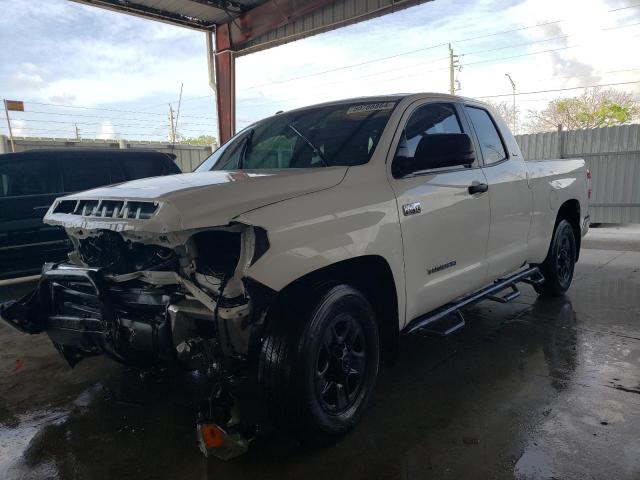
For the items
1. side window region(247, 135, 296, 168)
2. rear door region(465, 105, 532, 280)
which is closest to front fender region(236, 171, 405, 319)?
side window region(247, 135, 296, 168)

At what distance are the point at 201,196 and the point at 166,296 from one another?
57 centimetres

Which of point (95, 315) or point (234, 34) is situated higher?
point (234, 34)

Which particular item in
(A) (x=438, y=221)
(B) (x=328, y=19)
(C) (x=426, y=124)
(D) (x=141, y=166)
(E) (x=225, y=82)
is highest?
(B) (x=328, y=19)

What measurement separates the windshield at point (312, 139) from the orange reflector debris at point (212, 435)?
1.67 meters

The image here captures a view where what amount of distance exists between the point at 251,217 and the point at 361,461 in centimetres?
139

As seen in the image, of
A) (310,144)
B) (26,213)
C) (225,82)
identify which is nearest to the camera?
(310,144)

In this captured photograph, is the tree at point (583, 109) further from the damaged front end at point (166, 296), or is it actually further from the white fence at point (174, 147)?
the damaged front end at point (166, 296)

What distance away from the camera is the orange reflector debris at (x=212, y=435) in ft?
8.13

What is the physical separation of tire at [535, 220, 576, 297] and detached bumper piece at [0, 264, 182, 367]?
4.10 meters

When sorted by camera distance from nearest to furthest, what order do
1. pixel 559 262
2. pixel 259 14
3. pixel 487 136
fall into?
1. pixel 487 136
2. pixel 559 262
3. pixel 259 14

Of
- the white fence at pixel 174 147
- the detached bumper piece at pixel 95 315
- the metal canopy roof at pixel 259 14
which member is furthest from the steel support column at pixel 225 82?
the detached bumper piece at pixel 95 315

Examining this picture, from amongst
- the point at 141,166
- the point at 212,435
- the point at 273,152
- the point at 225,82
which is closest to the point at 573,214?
the point at 273,152

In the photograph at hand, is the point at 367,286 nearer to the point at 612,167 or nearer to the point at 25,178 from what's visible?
the point at 25,178

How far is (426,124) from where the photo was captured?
144 inches
